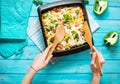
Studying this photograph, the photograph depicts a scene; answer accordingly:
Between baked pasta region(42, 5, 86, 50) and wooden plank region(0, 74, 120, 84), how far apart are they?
19 cm

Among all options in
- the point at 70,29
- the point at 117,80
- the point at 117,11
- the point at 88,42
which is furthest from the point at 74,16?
the point at 117,80

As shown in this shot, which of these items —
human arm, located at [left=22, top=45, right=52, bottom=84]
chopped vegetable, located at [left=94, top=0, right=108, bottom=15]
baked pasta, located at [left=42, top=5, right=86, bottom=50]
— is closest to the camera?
human arm, located at [left=22, top=45, right=52, bottom=84]

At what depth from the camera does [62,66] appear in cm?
144

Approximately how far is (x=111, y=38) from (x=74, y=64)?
0.84 feet

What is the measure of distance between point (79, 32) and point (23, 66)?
362 millimetres

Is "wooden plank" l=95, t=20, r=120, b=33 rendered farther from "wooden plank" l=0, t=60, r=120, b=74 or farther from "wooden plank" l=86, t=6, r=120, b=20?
"wooden plank" l=0, t=60, r=120, b=74

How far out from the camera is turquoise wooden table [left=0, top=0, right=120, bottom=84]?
1.41 meters

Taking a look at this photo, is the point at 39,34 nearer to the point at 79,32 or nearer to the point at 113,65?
the point at 79,32

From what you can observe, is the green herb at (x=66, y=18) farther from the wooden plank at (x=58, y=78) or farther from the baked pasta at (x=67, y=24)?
the wooden plank at (x=58, y=78)

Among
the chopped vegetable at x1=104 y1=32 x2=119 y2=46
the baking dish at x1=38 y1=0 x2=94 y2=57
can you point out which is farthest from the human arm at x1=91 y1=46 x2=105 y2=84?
the chopped vegetable at x1=104 y1=32 x2=119 y2=46

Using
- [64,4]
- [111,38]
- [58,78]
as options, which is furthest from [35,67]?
[111,38]

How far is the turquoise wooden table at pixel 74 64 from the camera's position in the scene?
1.41 metres

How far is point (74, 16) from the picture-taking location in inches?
54.2

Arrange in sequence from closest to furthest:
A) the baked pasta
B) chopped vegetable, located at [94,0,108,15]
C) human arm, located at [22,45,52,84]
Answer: human arm, located at [22,45,52,84] → the baked pasta → chopped vegetable, located at [94,0,108,15]
